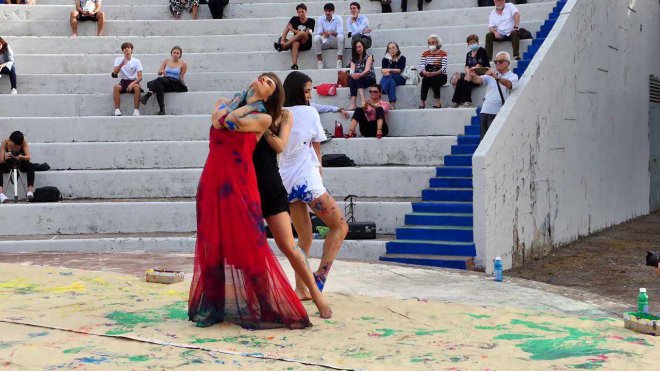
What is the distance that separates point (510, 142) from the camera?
37.4 feet

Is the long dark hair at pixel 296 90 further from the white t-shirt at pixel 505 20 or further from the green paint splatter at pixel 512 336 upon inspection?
the white t-shirt at pixel 505 20

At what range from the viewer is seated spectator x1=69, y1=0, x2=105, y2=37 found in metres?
18.2

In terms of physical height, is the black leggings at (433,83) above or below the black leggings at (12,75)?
below

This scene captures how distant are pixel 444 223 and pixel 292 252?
4968 millimetres

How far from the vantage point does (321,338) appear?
6.45 meters

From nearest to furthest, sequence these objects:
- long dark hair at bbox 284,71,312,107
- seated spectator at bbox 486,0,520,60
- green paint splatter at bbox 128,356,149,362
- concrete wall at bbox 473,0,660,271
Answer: green paint splatter at bbox 128,356,149,362
long dark hair at bbox 284,71,312,107
concrete wall at bbox 473,0,660,271
seated spectator at bbox 486,0,520,60

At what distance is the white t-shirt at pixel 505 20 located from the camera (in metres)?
15.6

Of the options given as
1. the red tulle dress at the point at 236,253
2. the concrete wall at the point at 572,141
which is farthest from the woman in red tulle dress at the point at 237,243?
the concrete wall at the point at 572,141

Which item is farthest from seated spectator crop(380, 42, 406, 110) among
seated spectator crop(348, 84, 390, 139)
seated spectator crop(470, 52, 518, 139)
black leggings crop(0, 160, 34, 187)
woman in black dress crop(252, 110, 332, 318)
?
woman in black dress crop(252, 110, 332, 318)

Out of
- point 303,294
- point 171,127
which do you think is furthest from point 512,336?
point 171,127

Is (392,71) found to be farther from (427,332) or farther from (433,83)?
(427,332)

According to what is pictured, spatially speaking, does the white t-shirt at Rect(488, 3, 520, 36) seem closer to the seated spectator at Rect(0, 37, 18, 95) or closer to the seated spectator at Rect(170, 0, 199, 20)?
the seated spectator at Rect(170, 0, 199, 20)

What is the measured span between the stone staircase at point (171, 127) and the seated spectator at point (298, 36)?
0.78ft

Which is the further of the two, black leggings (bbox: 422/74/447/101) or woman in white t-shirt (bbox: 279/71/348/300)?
black leggings (bbox: 422/74/447/101)
